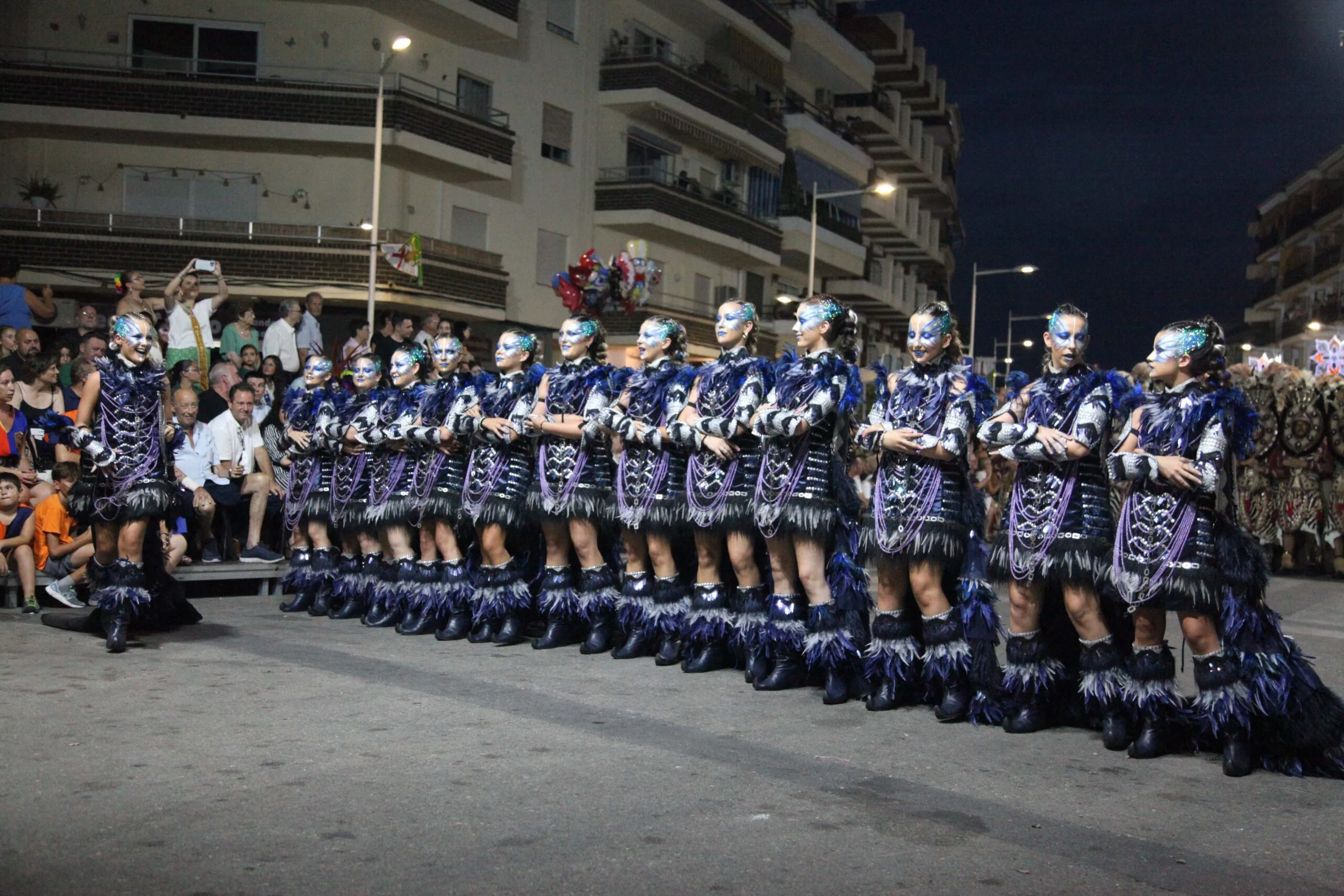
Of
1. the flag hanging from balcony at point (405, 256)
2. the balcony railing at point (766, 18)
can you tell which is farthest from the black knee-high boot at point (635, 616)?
the balcony railing at point (766, 18)

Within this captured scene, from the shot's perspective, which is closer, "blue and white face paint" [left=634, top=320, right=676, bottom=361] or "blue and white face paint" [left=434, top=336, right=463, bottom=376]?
"blue and white face paint" [left=634, top=320, right=676, bottom=361]

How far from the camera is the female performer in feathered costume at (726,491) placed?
25.8 ft

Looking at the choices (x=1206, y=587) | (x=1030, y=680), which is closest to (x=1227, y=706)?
(x=1206, y=587)

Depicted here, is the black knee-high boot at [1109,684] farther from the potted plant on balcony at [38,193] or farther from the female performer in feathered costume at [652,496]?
the potted plant on balcony at [38,193]

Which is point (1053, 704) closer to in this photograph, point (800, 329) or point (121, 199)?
point (800, 329)

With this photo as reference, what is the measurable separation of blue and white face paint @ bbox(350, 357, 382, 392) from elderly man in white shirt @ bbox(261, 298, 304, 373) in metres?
6.02

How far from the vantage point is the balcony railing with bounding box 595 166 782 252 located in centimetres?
3198

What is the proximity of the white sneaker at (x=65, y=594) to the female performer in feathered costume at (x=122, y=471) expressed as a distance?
2134mm

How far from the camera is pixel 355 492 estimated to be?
408 inches

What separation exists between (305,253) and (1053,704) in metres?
20.7

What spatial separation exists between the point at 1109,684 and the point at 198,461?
8761 millimetres

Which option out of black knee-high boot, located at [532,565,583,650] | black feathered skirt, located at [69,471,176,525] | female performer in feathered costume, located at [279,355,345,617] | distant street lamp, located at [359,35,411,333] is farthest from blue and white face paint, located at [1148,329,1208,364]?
distant street lamp, located at [359,35,411,333]

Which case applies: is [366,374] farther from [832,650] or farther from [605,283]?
[605,283]

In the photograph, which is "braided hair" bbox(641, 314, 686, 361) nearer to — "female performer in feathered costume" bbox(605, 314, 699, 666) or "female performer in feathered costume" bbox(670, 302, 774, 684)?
"female performer in feathered costume" bbox(605, 314, 699, 666)
